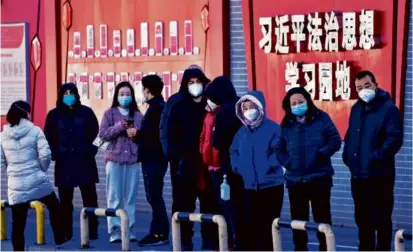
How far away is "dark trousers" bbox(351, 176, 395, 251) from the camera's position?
1666 centimetres

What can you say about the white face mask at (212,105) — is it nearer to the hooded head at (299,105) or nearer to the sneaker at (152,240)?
the hooded head at (299,105)

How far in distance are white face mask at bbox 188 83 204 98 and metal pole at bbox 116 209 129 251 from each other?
152 centimetres

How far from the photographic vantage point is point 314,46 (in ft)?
69.6

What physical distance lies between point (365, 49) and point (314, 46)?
91 centimetres

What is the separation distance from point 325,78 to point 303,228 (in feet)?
20.7

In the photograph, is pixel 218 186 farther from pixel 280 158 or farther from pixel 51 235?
pixel 51 235

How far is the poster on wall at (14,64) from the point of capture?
25797 millimetres

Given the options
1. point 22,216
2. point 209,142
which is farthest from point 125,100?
point 209,142

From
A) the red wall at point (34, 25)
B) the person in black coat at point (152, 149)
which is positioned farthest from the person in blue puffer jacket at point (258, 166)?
the red wall at point (34, 25)

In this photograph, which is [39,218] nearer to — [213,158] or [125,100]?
[125,100]

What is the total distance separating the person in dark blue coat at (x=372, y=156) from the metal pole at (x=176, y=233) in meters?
1.87

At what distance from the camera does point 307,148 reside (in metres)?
16.6

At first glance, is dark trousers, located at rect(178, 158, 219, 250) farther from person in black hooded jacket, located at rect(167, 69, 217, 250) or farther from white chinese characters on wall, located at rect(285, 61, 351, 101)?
white chinese characters on wall, located at rect(285, 61, 351, 101)

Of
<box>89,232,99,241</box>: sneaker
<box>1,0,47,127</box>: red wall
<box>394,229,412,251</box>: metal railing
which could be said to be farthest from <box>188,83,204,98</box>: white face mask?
<box>1,0,47,127</box>: red wall
